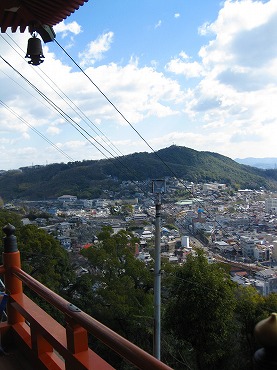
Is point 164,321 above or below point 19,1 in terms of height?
below

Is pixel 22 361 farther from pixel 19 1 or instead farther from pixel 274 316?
pixel 19 1

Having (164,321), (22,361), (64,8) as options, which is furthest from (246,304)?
(64,8)

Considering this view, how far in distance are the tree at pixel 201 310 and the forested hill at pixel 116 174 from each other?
86.5 ft

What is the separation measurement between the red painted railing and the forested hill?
32.2 m

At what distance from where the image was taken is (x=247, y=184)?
4662cm

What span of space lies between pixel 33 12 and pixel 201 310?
748cm

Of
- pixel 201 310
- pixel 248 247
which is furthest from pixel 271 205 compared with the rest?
pixel 201 310

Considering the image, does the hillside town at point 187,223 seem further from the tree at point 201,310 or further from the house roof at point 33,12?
the house roof at point 33,12

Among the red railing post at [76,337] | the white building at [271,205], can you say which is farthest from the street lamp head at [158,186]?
the white building at [271,205]

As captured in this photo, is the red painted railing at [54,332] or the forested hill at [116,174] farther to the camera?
the forested hill at [116,174]

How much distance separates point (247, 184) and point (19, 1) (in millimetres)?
47406

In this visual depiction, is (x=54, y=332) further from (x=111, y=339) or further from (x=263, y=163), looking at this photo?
(x=263, y=163)

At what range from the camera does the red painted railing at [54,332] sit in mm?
1195

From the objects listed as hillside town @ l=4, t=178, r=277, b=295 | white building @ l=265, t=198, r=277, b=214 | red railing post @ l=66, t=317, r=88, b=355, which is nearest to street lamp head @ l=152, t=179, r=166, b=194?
hillside town @ l=4, t=178, r=277, b=295
